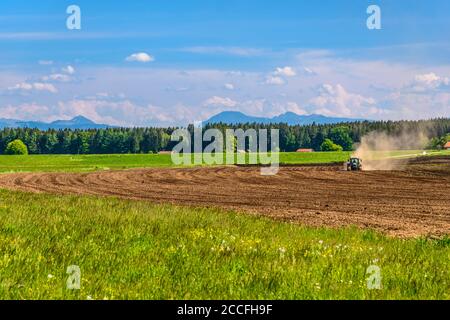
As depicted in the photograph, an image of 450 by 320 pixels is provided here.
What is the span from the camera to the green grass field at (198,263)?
742 cm

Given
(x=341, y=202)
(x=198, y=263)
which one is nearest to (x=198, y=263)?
(x=198, y=263)

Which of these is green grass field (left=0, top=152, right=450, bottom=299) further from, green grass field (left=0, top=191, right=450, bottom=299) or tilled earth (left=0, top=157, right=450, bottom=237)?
tilled earth (left=0, top=157, right=450, bottom=237)

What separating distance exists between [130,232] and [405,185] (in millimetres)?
33430

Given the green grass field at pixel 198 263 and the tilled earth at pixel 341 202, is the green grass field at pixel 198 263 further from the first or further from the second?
the tilled earth at pixel 341 202

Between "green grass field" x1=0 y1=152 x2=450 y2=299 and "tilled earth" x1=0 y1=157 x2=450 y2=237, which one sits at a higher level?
"green grass field" x1=0 y1=152 x2=450 y2=299

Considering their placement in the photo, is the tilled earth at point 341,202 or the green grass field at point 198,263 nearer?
the green grass field at point 198,263

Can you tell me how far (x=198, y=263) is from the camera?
30.2ft

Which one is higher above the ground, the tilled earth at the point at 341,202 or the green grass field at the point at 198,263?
the green grass field at the point at 198,263

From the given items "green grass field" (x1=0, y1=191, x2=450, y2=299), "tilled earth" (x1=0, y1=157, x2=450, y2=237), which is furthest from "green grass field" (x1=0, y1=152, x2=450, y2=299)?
"tilled earth" (x1=0, y1=157, x2=450, y2=237)

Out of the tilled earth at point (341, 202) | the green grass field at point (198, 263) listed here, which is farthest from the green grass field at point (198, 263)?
the tilled earth at point (341, 202)

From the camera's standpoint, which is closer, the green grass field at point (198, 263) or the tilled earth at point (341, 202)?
the green grass field at point (198, 263)

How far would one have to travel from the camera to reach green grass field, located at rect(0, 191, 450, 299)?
7422 millimetres
